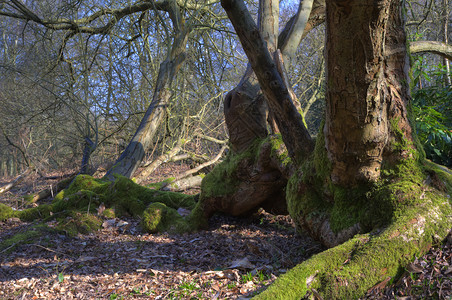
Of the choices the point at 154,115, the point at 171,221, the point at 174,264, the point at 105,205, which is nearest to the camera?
the point at 174,264

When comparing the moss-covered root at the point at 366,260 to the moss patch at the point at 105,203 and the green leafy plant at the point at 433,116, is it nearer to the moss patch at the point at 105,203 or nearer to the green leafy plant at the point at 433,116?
the green leafy plant at the point at 433,116

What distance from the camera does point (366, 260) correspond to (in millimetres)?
2488

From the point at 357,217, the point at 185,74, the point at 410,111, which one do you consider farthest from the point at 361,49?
the point at 185,74

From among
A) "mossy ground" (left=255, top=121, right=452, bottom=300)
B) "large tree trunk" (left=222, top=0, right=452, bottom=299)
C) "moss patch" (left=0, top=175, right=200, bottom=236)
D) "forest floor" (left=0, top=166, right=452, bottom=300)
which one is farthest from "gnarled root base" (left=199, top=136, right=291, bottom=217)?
"mossy ground" (left=255, top=121, right=452, bottom=300)

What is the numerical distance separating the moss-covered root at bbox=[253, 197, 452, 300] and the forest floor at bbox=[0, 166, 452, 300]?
0.10 meters

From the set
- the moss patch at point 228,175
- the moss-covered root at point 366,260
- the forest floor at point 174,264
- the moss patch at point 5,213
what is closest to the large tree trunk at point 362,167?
the moss-covered root at point 366,260

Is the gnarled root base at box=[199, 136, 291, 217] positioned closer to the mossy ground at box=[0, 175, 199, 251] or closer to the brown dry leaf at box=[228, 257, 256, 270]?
the mossy ground at box=[0, 175, 199, 251]

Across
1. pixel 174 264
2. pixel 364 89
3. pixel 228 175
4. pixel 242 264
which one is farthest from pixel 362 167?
pixel 228 175

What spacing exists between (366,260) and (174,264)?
2.19m

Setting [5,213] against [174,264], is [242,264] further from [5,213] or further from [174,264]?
[5,213]

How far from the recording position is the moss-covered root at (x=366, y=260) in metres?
2.35

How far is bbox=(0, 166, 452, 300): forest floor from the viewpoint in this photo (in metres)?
2.62

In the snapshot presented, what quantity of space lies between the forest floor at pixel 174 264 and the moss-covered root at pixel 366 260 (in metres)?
0.10

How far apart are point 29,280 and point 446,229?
153 inches
